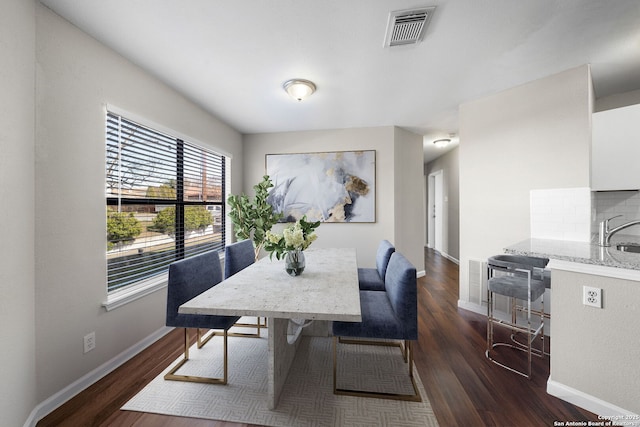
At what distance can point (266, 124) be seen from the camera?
3668mm

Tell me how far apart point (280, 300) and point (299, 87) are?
2.00 metres

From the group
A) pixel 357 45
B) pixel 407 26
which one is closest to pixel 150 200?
pixel 357 45

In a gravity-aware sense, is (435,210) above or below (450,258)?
above

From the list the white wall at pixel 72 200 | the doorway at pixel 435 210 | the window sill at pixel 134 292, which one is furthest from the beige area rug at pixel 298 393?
the doorway at pixel 435 210

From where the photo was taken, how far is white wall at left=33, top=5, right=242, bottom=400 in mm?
1467

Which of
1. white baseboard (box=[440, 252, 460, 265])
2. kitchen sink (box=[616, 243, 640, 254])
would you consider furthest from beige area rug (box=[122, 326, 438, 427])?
white baseboard (box=[440, 252, 460, 265])

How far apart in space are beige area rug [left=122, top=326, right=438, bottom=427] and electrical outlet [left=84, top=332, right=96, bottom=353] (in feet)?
1.65

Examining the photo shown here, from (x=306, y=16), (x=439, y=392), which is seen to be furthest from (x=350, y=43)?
(x=439, y=392)

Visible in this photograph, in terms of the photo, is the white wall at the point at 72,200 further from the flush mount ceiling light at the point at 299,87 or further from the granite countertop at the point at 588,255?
the granite countertop at the point at 588,255

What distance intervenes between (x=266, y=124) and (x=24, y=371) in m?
3.31

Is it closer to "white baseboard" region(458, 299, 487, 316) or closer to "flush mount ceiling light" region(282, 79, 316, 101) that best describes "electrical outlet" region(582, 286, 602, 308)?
"white baseboard" region(458, 299, 487, 316)

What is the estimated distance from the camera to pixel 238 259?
239cm

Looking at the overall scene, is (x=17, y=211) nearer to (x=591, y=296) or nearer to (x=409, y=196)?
(x=591, y=296)

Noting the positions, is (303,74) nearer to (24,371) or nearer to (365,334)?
(365,334)
